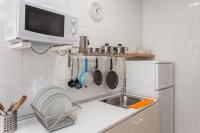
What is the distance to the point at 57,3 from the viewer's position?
1.42 metres

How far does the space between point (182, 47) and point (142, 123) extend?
1.40 metres

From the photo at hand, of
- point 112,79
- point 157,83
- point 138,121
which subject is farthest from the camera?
point 112,79

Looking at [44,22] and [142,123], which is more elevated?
[44,22]

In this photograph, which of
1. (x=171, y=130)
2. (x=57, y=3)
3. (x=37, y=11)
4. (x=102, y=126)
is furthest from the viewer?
(x=171, y=130)

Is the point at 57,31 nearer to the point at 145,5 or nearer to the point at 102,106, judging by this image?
the point at 102,106

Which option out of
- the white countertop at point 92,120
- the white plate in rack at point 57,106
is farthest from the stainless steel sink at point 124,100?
the white plate in rack at point 57,106

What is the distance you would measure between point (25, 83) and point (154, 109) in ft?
4.60

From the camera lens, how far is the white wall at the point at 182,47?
2.13 metres

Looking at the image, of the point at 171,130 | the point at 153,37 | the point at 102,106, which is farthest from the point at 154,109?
the point at 153,37

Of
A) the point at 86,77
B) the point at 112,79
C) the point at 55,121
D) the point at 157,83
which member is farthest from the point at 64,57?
the point at 157,83

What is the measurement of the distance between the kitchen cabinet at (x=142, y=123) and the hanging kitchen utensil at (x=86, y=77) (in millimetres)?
583

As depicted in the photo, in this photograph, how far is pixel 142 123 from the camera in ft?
4.94

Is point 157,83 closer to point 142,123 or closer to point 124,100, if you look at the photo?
point 124,100

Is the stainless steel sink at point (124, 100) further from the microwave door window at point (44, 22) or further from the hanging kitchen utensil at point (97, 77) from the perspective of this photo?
the microwave door window at point (44, 22)
